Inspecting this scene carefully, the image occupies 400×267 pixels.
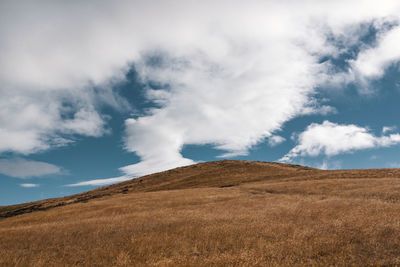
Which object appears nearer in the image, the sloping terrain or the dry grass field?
the dry grass field

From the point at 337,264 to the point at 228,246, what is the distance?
4260 mm

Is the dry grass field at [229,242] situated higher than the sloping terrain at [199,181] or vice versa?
the sloping terrain at [199,181]

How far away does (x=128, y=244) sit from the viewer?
460 inches

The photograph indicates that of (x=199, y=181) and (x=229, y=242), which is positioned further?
(x=199, y=181)

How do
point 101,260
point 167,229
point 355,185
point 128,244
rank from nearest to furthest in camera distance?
point 101,260
point 128,244
point 167,229
point 355,185

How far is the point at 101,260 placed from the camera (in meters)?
9.93

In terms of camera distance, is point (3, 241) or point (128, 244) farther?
point (3, 241)

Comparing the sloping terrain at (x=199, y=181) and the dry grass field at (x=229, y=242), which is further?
the sloping terrain at (x=199, y=181)

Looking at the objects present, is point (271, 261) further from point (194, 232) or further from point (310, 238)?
point (194, 232)

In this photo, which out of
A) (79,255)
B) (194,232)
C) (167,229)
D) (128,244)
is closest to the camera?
(79,255)

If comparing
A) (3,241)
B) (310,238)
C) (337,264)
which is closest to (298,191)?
(310,238)

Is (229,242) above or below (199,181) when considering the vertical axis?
below

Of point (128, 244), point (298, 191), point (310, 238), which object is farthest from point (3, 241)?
point (298, 191)

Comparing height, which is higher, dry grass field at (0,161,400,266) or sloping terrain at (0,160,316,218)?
sloping terrain at (0,160,316,218)
